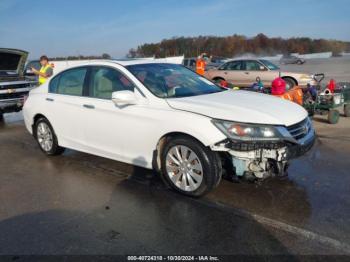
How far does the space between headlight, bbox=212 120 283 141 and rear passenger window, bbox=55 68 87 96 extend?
8.54 feet

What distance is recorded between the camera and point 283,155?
3881 millimetres

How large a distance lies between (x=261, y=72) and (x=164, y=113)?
1172 cm

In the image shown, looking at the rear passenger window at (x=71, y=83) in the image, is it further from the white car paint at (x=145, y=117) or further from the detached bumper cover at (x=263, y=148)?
the detached bumper cover at (x=263, y=148)

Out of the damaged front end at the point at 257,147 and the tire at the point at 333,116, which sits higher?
the damaged front end at the point at 257,147

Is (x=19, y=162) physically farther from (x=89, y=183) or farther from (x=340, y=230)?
(x=340, y=230)

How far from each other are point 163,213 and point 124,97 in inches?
58.6

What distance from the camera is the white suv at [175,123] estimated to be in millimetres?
3883

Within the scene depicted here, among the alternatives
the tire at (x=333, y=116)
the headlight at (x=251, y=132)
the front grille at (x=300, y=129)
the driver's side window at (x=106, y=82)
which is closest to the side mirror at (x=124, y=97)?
the driver's side window at (x=106, y=82)

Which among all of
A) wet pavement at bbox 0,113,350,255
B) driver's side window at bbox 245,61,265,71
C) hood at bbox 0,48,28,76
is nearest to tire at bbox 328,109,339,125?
wet pavement at bbox 0,113,350,255

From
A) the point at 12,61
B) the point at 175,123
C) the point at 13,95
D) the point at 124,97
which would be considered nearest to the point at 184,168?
the point at 175,123

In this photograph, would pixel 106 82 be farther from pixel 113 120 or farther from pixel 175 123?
pixel 175 123

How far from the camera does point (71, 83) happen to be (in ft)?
18.6

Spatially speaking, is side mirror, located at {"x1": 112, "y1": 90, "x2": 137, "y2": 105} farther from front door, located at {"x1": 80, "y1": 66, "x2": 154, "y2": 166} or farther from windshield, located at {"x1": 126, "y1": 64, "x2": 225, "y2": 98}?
windshield, located at {"x1": 126, "y1": 64, "x2": 225, "y2": 98}

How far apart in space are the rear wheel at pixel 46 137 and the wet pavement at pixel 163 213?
23.7 inches
